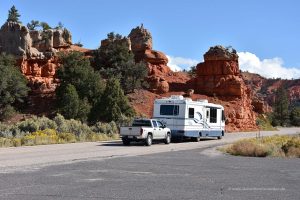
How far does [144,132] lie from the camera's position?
29469mm

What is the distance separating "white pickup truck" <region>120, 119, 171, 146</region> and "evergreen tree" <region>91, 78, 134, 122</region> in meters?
19.3

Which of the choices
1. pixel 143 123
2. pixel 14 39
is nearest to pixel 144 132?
pixel 143 123

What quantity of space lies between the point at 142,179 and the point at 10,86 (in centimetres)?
4882

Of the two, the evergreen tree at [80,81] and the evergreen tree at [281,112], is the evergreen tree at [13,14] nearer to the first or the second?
the evergreen tree at [80,81]

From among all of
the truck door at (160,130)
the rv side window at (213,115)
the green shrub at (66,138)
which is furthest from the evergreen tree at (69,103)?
the truck door at (160,130)

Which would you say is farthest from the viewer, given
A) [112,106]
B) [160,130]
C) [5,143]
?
[112,106]

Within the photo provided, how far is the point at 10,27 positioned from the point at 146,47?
68.6 ft

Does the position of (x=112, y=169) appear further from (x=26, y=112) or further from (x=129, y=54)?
(x=129, y=54)

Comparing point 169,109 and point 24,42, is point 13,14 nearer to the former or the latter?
point 24,42

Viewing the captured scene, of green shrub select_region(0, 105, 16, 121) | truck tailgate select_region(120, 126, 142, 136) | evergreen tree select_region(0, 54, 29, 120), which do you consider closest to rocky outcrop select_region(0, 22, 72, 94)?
evergreen tree select_region(0, 54, 29, 120)

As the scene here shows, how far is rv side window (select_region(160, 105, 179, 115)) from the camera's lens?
112ft

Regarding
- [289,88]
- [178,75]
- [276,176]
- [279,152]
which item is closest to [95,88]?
[178,75]

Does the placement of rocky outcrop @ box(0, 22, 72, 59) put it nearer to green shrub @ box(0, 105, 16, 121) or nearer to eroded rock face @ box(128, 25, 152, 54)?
eroded rock face @ box(128, 25, 152, 54)

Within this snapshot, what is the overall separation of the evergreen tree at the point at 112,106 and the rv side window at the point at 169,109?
53.3ft
